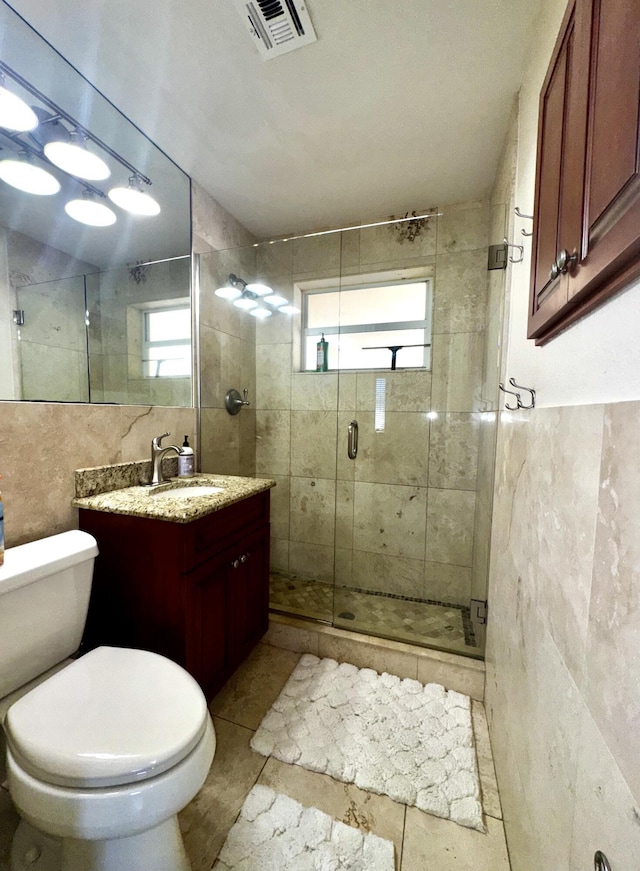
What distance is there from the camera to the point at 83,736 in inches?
28.0

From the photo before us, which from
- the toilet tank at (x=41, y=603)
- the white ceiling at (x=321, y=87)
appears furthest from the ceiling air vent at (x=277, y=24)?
the toilet tank at (x=41, y=603)

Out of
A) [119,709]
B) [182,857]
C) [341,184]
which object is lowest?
[182,857]

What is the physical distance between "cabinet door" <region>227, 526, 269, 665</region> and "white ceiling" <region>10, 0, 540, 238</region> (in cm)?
184

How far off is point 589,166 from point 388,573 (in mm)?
2117

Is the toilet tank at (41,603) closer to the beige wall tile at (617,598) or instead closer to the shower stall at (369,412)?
the shower stall at (369,412)

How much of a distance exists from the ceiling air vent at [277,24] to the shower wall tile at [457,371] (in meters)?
→ 1.40

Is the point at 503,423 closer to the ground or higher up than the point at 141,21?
closer to the ground

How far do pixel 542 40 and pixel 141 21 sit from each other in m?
1.28

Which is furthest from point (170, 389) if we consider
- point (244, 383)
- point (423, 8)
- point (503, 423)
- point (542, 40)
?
point (542, 40)

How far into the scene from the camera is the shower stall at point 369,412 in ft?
6.28

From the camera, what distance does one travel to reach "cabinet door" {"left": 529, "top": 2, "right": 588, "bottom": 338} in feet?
1.79

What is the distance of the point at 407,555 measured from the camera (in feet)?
6.97

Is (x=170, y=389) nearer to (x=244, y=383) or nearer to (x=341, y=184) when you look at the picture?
(x=244, y=383)

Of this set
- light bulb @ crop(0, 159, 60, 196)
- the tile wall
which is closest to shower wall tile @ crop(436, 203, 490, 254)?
the tile wall
